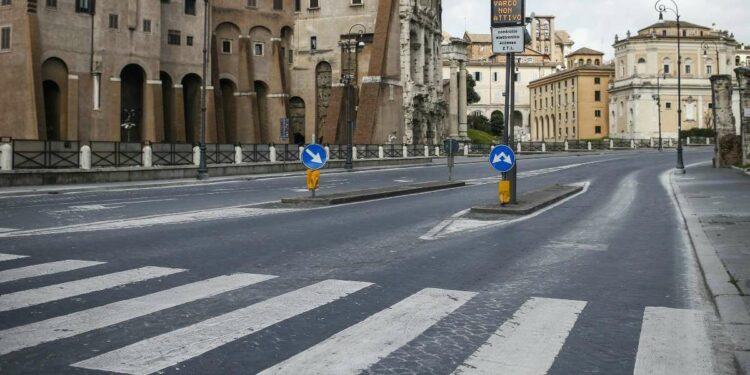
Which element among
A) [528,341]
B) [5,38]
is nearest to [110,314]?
[528,341]

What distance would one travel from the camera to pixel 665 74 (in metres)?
105

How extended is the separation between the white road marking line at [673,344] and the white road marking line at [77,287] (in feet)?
17.0

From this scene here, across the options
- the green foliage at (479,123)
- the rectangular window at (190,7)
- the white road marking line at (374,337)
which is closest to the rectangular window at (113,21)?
the rectangular window at (190,7)

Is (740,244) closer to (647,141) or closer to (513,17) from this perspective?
(513,17)

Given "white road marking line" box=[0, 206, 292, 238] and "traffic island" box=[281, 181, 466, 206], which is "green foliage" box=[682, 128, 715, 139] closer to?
"traffic island" box=[281, 181, 466, 206]

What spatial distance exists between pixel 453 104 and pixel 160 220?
230 ft

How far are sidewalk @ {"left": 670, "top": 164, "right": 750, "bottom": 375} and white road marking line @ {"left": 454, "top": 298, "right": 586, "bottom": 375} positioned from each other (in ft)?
4.13

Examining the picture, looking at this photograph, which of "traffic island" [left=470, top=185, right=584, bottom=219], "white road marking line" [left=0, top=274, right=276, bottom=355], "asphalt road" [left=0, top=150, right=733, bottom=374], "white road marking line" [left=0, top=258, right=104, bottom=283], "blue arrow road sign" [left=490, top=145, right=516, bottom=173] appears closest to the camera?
"asphalt road" [left=0, top=150, right=733, bottom=374]

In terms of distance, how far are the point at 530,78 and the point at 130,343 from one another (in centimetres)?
14680

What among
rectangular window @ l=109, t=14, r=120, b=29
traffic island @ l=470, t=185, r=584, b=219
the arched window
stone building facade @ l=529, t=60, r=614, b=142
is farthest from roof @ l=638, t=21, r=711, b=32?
traffic island @ l=470, t=185, r=584, b=219

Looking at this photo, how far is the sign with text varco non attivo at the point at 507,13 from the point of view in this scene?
652 inches

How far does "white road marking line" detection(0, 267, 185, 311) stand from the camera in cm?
644

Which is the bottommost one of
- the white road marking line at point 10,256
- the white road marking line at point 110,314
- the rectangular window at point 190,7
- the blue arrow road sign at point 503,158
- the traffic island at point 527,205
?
the white road marking line at point 110,314

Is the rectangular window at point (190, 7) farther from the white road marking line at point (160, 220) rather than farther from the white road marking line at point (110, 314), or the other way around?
the white road marking line at point (110, 314)
